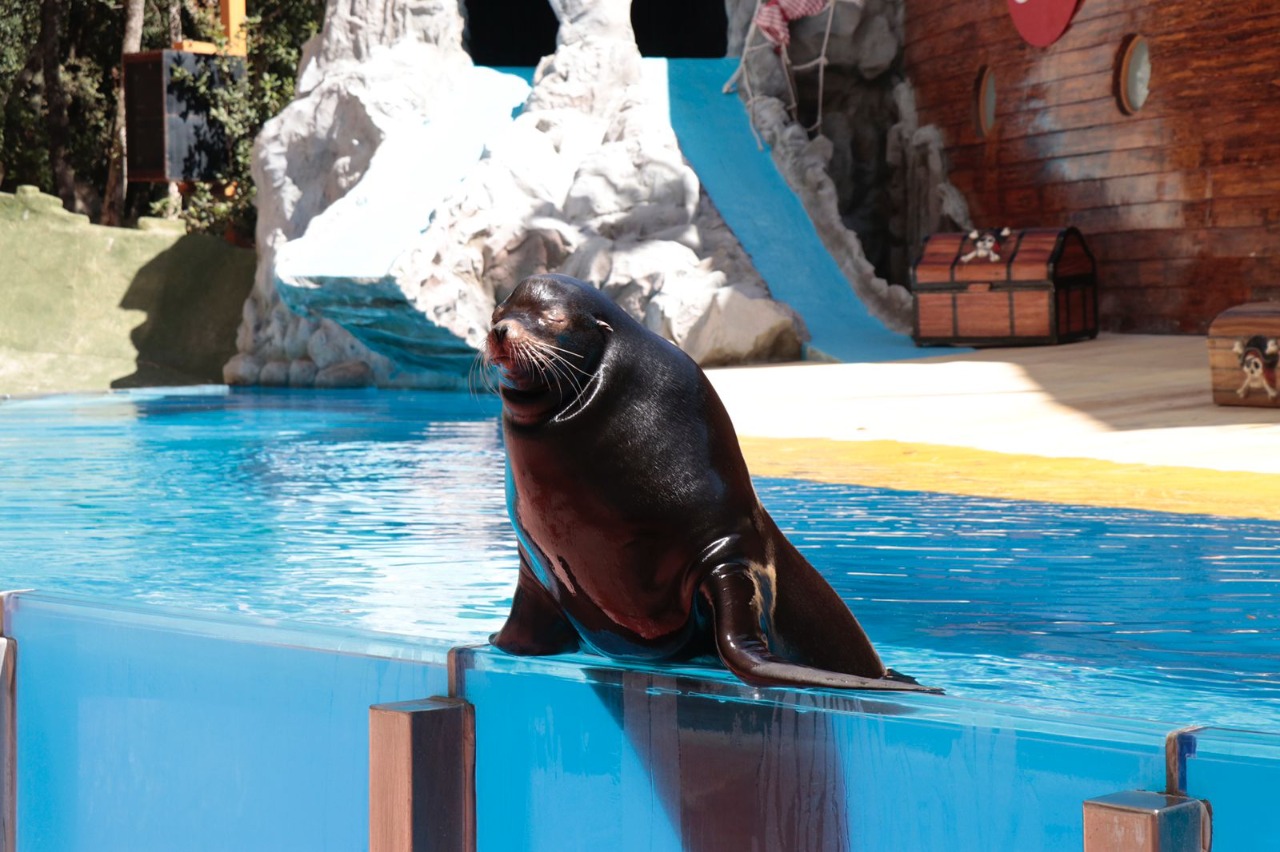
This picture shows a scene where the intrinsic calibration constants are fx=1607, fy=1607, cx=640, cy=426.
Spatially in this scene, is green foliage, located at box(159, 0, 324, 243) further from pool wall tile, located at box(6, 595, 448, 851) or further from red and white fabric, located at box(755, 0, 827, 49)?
pool wall tile, located at box(6, 595, 448, 851)

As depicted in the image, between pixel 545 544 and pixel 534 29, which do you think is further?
pixel 534 29

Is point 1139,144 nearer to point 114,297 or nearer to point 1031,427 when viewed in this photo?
Result: point 1031,427

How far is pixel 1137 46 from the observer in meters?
11.0

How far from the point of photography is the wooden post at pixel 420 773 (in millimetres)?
2469

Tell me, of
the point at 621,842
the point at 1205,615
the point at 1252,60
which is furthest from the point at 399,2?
the point at 621,842

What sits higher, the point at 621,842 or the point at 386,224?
the point at 386,224

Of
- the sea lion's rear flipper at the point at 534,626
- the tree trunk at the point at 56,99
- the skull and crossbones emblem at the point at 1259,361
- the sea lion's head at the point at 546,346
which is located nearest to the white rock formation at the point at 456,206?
the skull and crossbones emblem at the point at 1259,361

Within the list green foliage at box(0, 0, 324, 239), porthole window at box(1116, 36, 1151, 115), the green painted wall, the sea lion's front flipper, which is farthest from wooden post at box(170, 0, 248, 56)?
the sea lion's front flipper

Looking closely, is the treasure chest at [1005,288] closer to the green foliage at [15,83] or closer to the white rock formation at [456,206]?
the white rock formation at [456,206]

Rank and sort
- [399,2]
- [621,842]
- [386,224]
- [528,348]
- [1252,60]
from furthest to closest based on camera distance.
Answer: [399,2]
[386,224]
[1252,60]
[621,842]
[528,348]

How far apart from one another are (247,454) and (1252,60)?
6.62 metres

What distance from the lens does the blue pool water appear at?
3.17 metres

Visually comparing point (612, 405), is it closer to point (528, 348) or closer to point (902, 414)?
point (528, 348)

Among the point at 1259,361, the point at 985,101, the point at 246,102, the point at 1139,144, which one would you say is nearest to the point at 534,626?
the point at 1259,361
